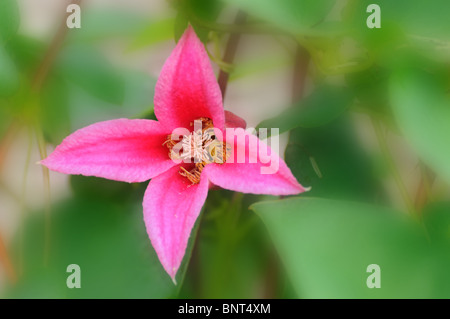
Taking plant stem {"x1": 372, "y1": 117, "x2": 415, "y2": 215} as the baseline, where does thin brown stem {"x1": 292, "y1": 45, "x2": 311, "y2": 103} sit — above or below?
above

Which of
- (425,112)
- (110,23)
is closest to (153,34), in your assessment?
(110,23)

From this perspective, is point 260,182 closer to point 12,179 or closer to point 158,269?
point 158,269

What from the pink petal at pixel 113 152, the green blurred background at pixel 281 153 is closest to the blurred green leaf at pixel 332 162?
the green blurred background at pixel 281 153

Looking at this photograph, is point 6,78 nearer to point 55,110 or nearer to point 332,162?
point 55,110

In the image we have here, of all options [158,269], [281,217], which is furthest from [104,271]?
[281,217]

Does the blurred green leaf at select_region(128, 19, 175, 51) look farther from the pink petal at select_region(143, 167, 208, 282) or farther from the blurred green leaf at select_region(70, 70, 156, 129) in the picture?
the pink petal at select_region(143, 167, 208, 282)

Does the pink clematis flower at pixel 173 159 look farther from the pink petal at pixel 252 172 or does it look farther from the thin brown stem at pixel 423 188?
the thin brown stem at pixel 423 188

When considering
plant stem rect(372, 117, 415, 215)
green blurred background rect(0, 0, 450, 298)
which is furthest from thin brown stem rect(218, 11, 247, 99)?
plant stem rect(372, 117, 415, 215)
